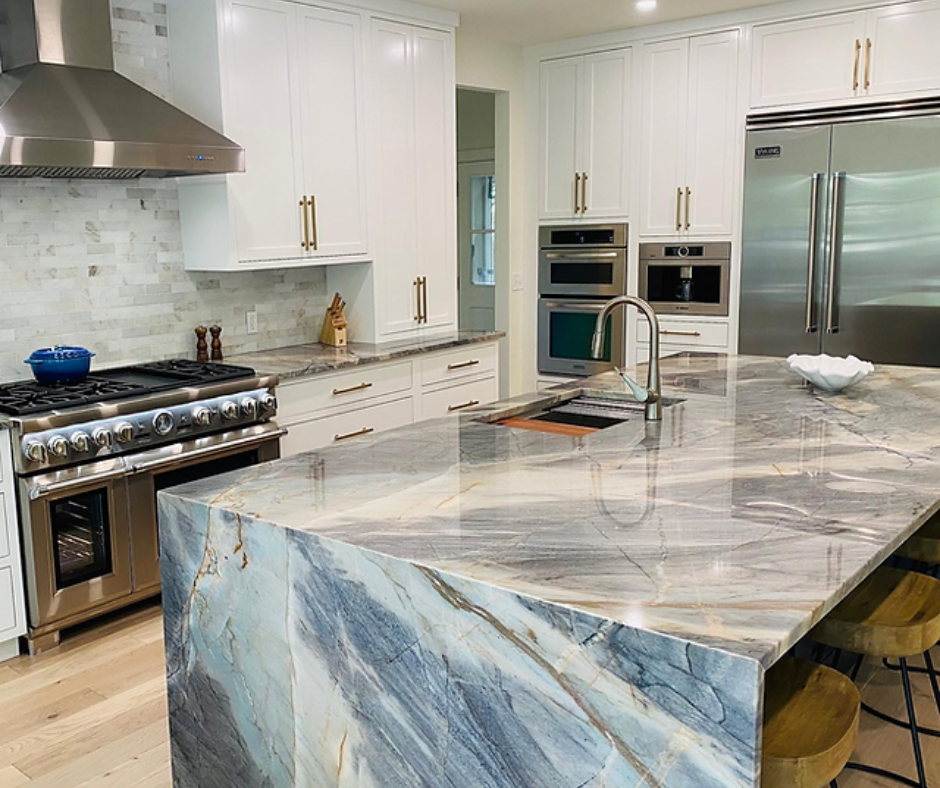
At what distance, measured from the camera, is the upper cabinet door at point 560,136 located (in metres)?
5.74

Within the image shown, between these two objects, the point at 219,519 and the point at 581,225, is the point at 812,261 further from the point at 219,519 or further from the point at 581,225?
the point at 219,519

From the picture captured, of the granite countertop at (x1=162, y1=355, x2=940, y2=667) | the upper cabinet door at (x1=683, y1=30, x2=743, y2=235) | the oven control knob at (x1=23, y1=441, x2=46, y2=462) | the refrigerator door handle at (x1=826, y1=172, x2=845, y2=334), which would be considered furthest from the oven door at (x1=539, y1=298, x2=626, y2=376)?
the oven control knob at (x1=23, y1=441, x2=46, y2=462)

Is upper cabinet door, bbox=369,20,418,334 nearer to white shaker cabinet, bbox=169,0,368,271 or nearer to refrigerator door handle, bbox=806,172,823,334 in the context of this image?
white shaker cabinet, bbox=169,0,368,271

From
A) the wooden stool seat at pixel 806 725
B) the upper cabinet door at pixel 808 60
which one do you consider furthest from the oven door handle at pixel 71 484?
the upper cabinet door at pixel 808 60

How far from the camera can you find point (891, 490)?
199 centimetres

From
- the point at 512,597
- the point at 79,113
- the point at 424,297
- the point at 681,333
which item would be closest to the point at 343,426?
the point at 424,297

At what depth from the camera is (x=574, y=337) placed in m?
5.95

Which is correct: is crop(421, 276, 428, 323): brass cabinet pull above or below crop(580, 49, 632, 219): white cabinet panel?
below

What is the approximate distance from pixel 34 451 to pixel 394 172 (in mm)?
2442

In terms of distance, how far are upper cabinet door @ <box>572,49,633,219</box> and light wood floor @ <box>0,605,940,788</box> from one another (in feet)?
11.3

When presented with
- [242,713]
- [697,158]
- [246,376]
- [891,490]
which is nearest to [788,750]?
[891,490]

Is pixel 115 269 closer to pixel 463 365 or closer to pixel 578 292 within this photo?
pixel 463 365

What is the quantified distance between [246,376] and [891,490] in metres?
2.57

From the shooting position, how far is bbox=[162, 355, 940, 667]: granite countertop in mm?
1439
